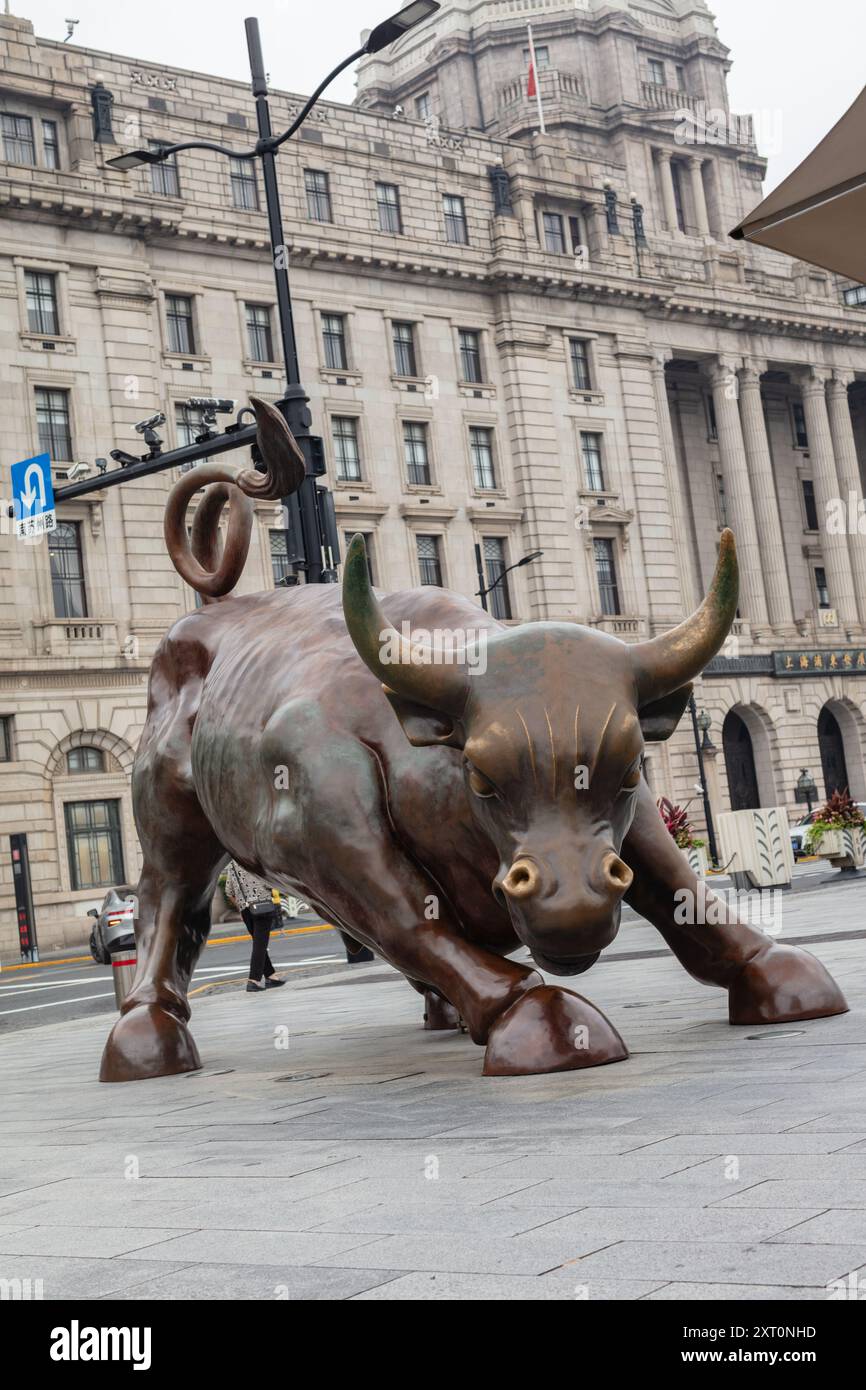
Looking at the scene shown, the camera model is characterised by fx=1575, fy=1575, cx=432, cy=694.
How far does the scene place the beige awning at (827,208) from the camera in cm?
651

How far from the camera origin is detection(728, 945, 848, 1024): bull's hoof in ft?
19.3

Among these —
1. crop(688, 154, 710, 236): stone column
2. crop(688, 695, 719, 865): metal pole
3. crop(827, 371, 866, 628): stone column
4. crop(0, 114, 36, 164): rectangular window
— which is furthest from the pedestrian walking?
crop(688, 154, 710, 236): stone column

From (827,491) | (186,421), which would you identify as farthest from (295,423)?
(827,491)

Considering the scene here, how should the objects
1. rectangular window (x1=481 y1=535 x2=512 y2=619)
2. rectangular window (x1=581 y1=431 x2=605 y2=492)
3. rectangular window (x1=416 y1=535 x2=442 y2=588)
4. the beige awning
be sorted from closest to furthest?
the beige awning
rectangular window (x1=416 y1=535 x2=442 y2=588)
rectangular window (x1=481 y1=535 x2=512 y2=619)
rectangular window (x1=581 y1=431 x2=605 y2=492)

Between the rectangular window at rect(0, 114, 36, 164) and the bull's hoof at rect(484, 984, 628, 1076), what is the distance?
118 feet

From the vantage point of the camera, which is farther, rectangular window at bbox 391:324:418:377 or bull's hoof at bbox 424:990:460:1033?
rectangular window at bbox 391:324:418:377

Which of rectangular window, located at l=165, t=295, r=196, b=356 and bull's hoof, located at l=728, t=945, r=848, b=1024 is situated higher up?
rectangular window, located at l=165, t=295, r=196, b=356

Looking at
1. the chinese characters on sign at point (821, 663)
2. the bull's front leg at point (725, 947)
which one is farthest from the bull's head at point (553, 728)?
the chinese characters on sign at point (821, 663)

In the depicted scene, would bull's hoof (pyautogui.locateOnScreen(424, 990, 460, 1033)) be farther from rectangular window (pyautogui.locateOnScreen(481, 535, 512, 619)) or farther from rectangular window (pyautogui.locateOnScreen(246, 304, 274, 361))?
rectangular window (pyautogui.locateOnScreen(481, 535, 512, 619))

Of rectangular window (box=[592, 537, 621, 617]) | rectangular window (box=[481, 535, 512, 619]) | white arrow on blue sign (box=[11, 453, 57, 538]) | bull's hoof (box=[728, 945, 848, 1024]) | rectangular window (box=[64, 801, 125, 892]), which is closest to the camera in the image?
bull's hoof (box=[728, 945, 848, 1024])

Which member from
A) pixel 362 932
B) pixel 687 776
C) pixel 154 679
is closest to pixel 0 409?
pixel 687 776

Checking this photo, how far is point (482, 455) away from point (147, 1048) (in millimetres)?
39490

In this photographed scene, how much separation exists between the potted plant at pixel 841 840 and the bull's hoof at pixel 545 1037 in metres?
21.4

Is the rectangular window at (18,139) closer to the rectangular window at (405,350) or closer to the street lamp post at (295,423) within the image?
the rectangular window at (405,350)
